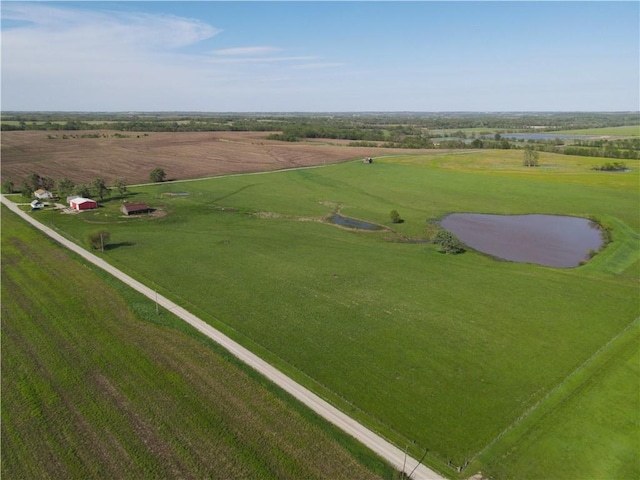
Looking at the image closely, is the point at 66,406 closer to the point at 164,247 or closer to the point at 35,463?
the point at 35,463

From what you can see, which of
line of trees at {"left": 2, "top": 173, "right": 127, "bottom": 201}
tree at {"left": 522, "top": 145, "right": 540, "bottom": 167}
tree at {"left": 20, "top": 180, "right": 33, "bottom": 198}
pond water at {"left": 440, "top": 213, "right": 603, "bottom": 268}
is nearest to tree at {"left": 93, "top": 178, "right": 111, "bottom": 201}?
line of trees at {"left": 2, "top": 173, "right": 127, "bottom": 201}

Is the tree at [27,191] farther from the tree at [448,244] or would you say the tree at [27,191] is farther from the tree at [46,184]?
the tree at [448,244]

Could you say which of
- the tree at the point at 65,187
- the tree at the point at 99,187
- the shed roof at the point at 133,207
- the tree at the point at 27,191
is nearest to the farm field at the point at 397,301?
the shed roof at the point at 133,207

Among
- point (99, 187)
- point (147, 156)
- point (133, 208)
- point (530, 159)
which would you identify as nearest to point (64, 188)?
point (99, 187)

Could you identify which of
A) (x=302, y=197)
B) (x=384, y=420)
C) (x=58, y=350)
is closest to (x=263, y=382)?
(x=384, y=420)

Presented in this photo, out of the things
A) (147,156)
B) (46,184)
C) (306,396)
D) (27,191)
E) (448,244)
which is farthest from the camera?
(147,156)

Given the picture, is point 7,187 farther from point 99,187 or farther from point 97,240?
point 97,240

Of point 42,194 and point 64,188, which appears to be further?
point 64,188
